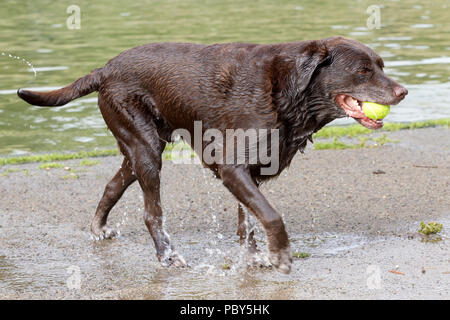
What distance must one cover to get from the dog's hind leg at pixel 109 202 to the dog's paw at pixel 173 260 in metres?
0.95

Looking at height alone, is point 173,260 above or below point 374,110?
below

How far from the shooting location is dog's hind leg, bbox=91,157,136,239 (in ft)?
21.9

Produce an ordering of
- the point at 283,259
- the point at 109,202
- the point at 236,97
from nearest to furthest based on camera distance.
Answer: the point at 283,259
the point at 236,97
the point at 109,202

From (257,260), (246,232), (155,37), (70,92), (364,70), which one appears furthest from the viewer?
(155,37)

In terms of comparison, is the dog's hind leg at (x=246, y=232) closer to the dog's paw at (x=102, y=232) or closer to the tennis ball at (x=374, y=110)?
the dog's paw at (x=102, y=232)

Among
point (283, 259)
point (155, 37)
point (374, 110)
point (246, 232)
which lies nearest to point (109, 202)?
point (246, 232)

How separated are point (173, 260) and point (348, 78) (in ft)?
6.56

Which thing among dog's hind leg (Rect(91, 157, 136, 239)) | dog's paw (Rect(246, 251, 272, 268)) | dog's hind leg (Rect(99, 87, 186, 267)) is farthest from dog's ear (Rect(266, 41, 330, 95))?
dog's hind leg (Rect(91, 157, 136, 239))

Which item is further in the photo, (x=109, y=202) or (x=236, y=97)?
(x=109, y=202)

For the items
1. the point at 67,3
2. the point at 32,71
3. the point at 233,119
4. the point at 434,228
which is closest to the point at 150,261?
the point at 233,119

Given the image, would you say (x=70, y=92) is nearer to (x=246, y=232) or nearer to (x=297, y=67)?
(x=246, y=232)

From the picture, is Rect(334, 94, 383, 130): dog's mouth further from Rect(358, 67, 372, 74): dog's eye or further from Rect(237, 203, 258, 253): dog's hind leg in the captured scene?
Rect(237, 203, 258, 253): dog's hind leg

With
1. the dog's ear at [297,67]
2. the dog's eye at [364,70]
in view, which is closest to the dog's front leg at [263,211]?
the dog's ear at [297,67]

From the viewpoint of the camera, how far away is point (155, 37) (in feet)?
56.9
